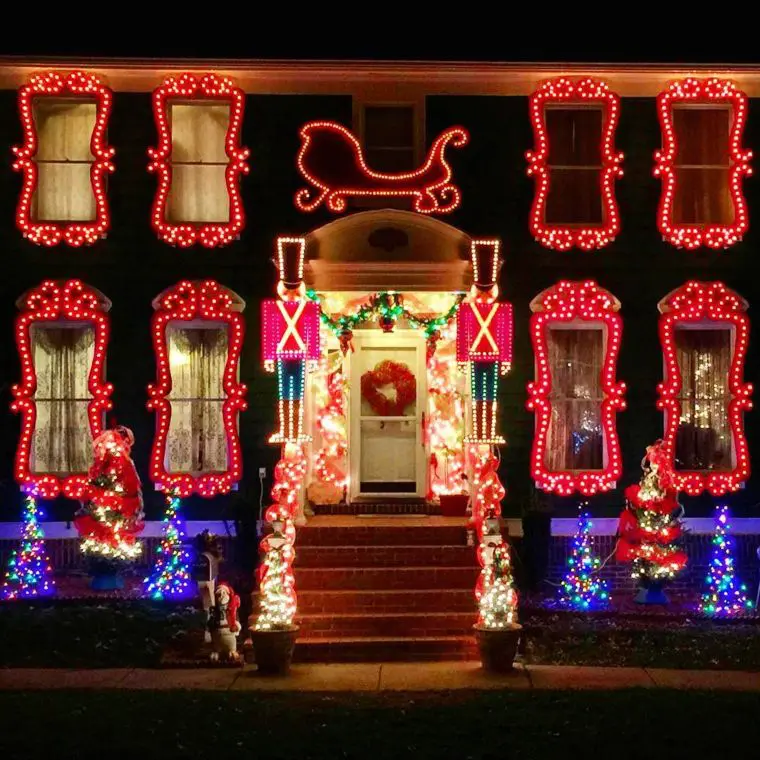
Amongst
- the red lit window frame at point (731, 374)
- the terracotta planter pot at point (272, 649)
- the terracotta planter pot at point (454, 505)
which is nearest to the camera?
the terracotta planter pot at point (272, 649)

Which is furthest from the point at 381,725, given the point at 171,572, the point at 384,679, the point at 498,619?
the point at 171,572

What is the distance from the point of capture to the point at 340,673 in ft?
37.7

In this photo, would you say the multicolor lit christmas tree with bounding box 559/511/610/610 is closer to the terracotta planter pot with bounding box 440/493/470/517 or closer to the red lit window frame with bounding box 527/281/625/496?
the red lit window frame with bounding box 527/281/625/496

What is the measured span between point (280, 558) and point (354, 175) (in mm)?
5255

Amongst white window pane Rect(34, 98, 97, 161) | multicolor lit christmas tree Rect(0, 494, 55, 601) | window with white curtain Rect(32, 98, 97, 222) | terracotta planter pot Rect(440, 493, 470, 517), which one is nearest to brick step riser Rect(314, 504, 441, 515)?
terracotta planter pot Rect(440, 493, 470, 517)

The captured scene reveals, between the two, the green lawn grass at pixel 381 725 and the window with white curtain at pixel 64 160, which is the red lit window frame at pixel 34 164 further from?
the green lawn grass at pixel 381 725

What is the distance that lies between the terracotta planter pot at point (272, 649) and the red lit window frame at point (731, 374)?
6.08 m

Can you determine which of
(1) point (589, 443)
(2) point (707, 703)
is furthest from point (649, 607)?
(2) point (707, 703)

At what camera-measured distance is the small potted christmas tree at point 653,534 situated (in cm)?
1385

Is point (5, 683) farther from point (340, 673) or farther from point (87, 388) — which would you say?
point (87, 388)

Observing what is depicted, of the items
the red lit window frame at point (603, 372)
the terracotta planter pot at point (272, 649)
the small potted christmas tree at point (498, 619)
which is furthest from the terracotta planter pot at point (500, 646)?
the red lit window frame at point (603, 372)

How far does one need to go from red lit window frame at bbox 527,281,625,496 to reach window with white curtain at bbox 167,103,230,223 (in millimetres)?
4273

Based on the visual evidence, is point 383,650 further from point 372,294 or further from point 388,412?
point 372,294

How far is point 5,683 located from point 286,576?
2.83m
